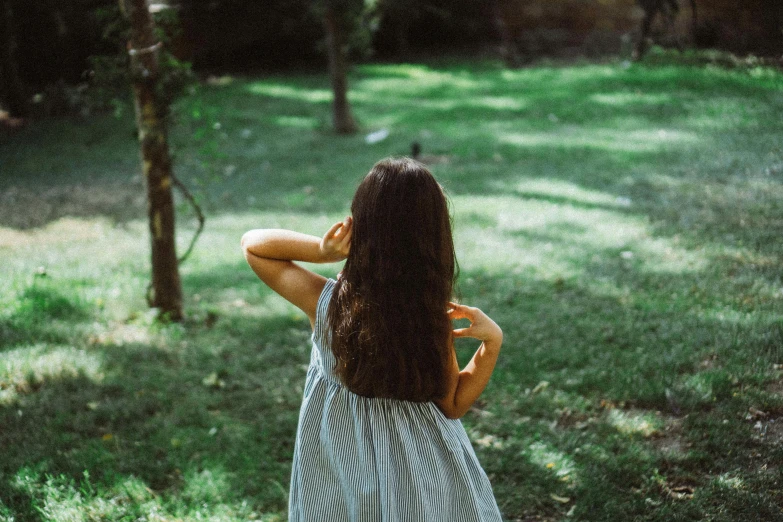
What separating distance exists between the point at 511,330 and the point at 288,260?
2394 mm

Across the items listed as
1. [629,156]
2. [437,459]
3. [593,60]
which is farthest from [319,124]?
[437,459]

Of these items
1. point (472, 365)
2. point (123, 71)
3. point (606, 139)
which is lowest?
point (606, 139)

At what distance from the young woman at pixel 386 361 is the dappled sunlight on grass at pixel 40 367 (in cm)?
220

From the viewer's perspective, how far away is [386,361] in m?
1.88

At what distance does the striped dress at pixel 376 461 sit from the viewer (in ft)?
6.32

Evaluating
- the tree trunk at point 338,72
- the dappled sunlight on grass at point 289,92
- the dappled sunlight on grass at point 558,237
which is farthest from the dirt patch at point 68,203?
the dappled sunlight on grass at point 289,92

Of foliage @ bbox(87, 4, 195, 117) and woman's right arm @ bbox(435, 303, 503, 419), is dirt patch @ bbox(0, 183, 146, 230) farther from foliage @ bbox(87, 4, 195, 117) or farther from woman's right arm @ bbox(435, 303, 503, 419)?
woman's right arm @ bbox(435, 303, 503, 419)

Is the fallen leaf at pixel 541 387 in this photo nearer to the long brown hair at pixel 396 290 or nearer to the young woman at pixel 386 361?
the young woman at pixel 386 361

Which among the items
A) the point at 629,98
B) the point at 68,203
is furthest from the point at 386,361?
the point at 629,98

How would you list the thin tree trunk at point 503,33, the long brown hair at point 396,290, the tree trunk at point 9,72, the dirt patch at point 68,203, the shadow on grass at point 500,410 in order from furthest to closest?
the thin tree trunk at point 503,33 → the tree trunk at point 9,72 → the dirt patch at point 68,203 → the shadow on grass at point 500,410 → the long brown hair at point 396,290

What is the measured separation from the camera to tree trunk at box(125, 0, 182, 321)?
396cm

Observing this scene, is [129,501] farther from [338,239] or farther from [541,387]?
[541,387]

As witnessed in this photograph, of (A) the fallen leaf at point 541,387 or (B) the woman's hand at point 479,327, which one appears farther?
(A) the fallen leaf at point 541,387

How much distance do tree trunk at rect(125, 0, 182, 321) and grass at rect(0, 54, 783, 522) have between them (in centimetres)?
13
